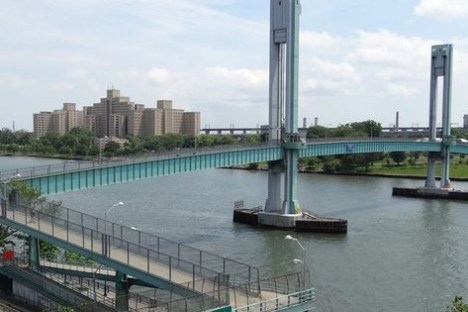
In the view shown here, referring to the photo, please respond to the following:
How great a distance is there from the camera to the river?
35.2 meters

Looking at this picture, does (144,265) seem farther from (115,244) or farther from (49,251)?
(49,251)

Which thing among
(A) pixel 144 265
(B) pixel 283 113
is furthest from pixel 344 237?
(A) pixel 144 265

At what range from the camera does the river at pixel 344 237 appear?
35.2 metres

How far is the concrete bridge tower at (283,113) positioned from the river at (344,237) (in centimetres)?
331

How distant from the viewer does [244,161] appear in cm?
5759

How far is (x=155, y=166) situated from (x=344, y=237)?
56.0 feet

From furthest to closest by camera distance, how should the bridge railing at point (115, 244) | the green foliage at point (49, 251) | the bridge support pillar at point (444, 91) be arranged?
the bridge support pillar at point (444, 91) → the green foliage at point (49, 251) → the bridge railing at point (115, 244)

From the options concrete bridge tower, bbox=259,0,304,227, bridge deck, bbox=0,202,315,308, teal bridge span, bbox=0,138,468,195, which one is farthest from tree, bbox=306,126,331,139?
bridge deck, bbox=0,202,315,308

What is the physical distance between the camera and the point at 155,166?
4878cm

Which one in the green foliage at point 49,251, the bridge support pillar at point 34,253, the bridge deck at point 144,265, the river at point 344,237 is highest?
the bridge deck at point 144,265

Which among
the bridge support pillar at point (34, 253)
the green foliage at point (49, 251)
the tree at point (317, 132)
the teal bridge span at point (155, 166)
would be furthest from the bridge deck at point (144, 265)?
the tree at point (317, 132)

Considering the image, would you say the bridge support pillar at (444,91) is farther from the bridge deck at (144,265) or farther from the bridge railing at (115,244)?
the bridge deck at (144,265)

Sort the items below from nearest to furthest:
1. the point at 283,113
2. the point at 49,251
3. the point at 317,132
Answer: the point at 49,251 < the point at 283,113 < the point at 317,132

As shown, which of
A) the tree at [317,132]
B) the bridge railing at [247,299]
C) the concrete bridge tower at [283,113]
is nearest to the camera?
the bridge railing at [247,299]
